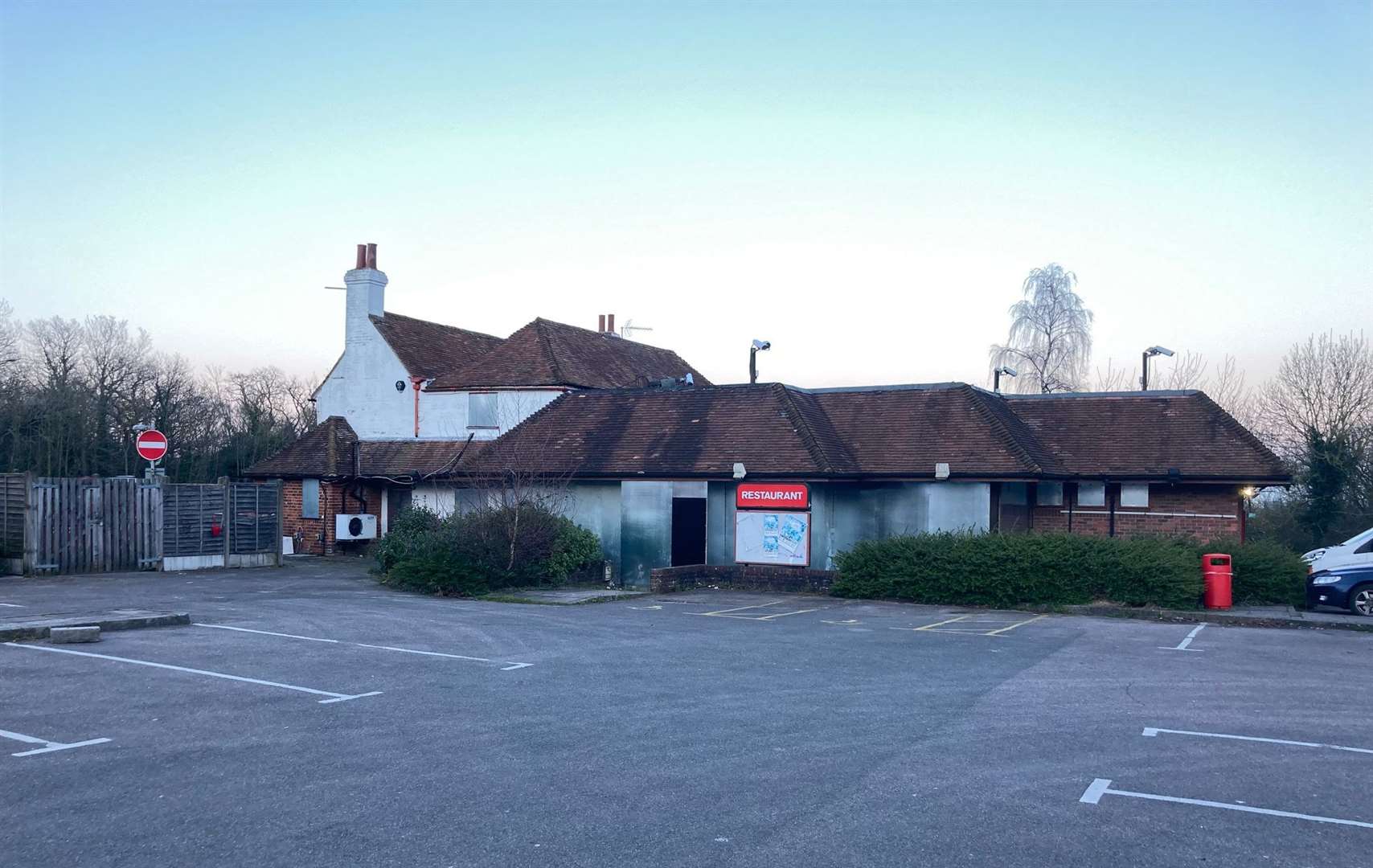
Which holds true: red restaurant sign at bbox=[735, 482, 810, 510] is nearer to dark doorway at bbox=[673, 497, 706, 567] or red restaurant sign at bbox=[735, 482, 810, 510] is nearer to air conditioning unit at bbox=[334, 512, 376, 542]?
dark doorway at bbox=[673, 497, 706, 567]

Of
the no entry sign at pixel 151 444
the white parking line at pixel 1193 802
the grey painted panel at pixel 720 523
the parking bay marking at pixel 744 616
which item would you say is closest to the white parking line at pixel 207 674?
the white parking line at pixel 1193 802

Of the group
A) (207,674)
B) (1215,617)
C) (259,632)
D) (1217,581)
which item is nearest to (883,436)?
(1217,581)

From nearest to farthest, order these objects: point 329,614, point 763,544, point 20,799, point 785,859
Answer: point 785,859 < point 20,799 < point 329,614 < point 763,544

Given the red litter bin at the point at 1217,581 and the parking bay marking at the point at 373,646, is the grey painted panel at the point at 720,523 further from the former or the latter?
the parking bay marking at the point at 373,646

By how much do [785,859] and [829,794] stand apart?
141 centimetres

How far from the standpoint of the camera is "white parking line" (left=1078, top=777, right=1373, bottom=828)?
7.25 m

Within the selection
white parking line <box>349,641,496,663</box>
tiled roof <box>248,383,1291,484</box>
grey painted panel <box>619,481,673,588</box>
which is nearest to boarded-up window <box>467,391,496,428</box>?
tiled roof <box>248,383,1291,484</box>

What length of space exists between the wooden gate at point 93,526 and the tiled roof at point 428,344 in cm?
1214

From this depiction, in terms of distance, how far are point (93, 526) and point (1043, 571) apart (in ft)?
70.5

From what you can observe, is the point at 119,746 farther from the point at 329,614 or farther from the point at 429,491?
the point at 429,491

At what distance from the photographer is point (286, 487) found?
36.2 meters

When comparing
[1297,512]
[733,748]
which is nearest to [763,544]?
[733,748]

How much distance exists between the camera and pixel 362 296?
38625 millimetres

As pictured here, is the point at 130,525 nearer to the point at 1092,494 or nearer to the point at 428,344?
the point at 428,344
